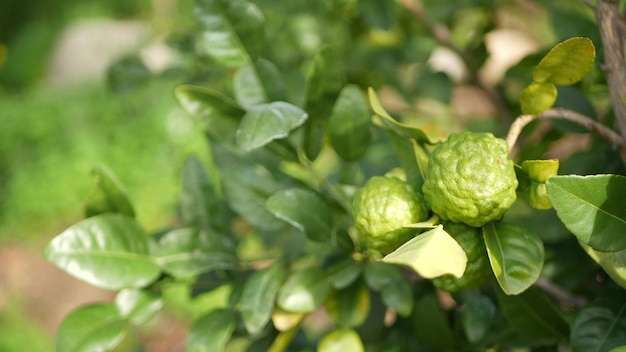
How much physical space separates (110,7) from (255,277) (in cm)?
552

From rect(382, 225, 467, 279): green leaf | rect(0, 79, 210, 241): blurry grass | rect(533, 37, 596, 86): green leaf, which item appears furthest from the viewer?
rect(0, 79, 210, 241): blurry grass

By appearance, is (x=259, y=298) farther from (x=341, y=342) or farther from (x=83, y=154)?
(x=83, y=154)

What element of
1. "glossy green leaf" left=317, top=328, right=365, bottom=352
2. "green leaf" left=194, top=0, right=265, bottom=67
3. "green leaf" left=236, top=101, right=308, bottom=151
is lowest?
"glossy green leaf" left=317, top=328, right=365, bottom=352

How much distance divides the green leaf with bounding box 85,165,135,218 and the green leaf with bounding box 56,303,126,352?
0.30ft

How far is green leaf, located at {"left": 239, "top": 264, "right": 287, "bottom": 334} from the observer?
0.52 metres

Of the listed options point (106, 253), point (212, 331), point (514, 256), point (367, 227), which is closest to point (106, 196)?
point (106, 253)

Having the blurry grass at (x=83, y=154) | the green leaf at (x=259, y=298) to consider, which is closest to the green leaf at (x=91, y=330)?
the green leaf at (x=259, y=298)

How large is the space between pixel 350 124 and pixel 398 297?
0.53 feet

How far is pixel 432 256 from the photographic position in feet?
1.10

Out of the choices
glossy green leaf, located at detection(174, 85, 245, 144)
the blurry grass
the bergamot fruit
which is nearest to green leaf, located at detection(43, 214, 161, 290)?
glossy green leaf, located at detection(174, 85, 245, 144)

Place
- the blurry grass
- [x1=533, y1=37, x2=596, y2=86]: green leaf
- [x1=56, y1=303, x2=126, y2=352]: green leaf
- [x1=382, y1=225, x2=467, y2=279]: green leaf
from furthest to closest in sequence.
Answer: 1. the blurry grass
2. [x1=56, y1=303, x2=126, y2=352]: green leaf
3. [x1=533, y1=37, x2=596, y2=86]: green leaf
4. [x1=382, y1=225, x2=467, y2=279]: green leaf

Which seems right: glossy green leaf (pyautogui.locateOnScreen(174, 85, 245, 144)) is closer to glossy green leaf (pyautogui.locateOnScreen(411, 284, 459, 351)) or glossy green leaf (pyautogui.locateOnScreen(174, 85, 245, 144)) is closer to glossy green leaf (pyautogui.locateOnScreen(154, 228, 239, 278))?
Result: glossy green leaf (pyautogui.locateOnScreen(154, 228, 239, 278))

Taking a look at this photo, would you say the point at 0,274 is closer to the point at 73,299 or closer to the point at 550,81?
the point at 73,299

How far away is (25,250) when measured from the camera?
3287 millimetres
